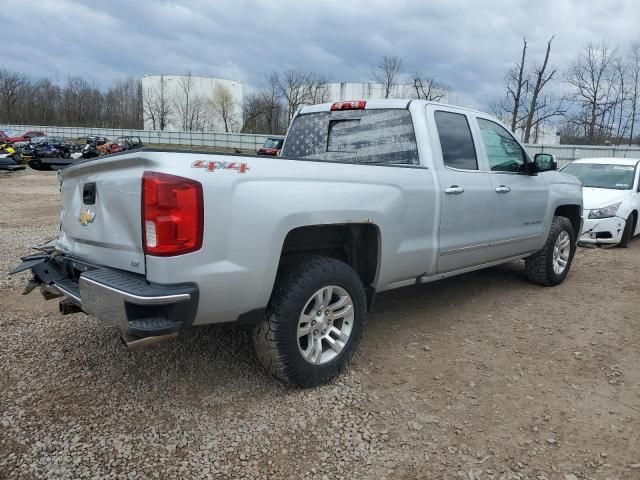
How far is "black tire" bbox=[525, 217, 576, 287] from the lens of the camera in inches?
218

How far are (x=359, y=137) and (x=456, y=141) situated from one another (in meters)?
0.84

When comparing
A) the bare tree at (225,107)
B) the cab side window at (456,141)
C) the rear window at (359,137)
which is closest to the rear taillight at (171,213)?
the rear window at (359,137)

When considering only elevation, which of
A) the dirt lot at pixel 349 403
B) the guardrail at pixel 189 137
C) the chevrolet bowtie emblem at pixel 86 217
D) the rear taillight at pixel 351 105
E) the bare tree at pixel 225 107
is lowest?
the dirt lot at pixel 349 403

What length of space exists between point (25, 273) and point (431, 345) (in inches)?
188

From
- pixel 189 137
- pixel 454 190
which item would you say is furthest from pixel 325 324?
pixel 189 137

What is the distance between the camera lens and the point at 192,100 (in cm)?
7894

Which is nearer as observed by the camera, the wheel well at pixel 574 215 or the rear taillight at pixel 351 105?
the rear taillight at pixel 351 105

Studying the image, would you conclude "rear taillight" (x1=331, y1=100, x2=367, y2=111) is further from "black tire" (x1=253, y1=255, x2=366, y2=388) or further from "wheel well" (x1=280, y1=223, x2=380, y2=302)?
"black tire" (x1=253, y1=255, x2=366, y2=388)

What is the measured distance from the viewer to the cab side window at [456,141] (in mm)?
4141

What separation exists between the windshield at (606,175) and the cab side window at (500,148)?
5.05 m

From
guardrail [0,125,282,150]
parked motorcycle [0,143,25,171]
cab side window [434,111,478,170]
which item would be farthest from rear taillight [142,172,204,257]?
guardrail [0,125,282,150]

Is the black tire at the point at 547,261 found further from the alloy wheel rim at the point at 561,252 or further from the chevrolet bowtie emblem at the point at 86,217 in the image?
the chevrolet bowtie emblem at the point at 86,217

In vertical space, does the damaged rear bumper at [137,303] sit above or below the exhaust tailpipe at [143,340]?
above

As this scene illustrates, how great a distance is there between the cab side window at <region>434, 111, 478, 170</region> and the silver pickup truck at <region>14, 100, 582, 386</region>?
2cm
